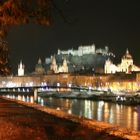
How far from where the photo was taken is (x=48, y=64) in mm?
152375

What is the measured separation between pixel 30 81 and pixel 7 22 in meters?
123

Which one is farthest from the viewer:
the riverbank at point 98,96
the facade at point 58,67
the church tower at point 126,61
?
the facade at point 58,67

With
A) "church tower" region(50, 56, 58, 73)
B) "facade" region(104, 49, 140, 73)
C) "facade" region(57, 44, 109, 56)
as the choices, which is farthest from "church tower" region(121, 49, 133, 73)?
"church tower" region(50, 56, 58, 73)

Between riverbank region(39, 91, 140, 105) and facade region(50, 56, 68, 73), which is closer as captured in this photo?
riverbank region(39, 91, 140, 105)

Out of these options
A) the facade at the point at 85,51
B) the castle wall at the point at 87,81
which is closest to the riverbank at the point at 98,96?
the castle wall at the point at 87,81

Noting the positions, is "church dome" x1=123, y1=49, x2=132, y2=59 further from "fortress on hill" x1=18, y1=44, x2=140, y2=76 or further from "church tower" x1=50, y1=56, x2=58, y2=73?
"church tower" x1=50, y1=56, x2=58, y2=73

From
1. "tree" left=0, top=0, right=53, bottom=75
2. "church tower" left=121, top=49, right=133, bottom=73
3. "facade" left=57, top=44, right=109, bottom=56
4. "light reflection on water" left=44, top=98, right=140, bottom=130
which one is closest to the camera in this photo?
"tree" left=0, top=0, right=53, bottom=75

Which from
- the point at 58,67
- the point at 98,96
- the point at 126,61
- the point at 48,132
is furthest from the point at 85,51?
the point at 48,132

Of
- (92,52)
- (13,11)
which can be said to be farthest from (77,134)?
(92,52)

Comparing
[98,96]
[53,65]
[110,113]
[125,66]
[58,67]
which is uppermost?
[53,65]

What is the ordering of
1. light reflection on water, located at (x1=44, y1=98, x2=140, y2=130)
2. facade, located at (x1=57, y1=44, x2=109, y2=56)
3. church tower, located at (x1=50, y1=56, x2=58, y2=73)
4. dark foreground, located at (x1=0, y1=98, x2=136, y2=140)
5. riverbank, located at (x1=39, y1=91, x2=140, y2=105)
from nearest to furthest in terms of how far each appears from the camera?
dark foreground, located at (x1=0, y1=98, x2=136, y2=140)
light reflection on water, located at (x1=44, y1=98, x2=140, y2=130)
riverbank, located at (x1=39, y1=91, x2=140, y2=105)
church tower, located at (x1=50, y1=56, x2=58, y2=73)
facade, located at (x1=57, y1=44, x2=109, y2=56)

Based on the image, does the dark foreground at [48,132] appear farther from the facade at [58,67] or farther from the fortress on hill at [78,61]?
the facade at [58,67]

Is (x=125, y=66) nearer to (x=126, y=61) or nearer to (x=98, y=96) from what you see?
(x=126, y=61)

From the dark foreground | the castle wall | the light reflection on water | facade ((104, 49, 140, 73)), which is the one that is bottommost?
the light reflection on water
